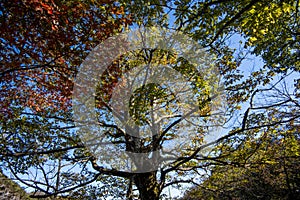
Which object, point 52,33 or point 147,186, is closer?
point 52,33

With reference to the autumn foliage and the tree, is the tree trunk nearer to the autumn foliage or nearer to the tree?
the tree

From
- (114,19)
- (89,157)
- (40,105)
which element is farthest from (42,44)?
(89,157)

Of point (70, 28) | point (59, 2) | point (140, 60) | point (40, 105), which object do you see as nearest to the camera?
point (59, 2)

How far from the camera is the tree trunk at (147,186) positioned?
6464 mm

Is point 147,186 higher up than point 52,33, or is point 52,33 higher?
point 52,33

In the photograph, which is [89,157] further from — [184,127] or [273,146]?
[273,146]

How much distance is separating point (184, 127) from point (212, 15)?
560 cm

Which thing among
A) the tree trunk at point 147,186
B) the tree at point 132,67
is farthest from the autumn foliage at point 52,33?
the tree trunk at point 147,186

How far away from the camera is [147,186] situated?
658 cm

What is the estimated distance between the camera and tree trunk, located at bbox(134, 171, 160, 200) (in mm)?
6464

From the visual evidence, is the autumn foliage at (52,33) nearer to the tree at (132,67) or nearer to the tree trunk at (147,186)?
the tree at (132,67)

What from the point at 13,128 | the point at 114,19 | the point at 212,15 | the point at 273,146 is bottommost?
the point at 273,146

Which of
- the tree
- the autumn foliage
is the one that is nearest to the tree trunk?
the tree

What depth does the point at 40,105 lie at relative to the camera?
6590 millimetres
